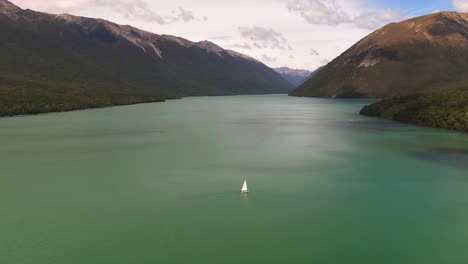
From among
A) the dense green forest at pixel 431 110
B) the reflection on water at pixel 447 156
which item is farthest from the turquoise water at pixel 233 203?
the dense green forest at pixel 431 110

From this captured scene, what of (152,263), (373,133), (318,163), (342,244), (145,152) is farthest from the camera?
(373,133)

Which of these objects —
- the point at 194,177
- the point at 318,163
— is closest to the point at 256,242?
the point at 194,177

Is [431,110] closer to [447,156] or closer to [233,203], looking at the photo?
[447,156]

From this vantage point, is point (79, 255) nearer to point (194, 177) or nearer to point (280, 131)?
point (194, 177)

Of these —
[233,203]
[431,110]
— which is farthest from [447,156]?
[431,110]

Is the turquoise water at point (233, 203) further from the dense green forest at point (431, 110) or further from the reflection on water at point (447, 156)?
the dense green forest at point (431, 110)

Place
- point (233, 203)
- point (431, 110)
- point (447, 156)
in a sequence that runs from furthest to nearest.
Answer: point (431, 110), point (447, 156), point (233, 203)

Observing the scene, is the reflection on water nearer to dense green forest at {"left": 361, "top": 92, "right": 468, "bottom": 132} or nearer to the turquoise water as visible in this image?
the turquoise water

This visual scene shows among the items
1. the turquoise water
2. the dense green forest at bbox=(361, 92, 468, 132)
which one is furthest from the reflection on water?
the dense green forest at bbox=(361, 92, 468, 132)
